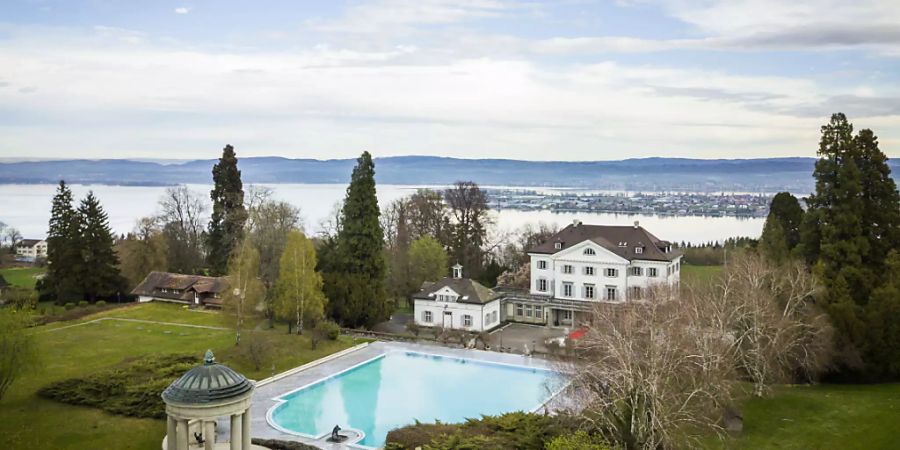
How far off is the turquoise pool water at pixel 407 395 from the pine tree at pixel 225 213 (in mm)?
18126

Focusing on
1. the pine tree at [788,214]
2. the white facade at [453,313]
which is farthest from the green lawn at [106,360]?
the pine tree at [788,214]

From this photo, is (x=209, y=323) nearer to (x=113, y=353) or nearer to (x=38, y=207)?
(x=113, y=353)

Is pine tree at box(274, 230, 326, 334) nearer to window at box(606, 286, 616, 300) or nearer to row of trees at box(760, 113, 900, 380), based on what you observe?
window at box(606, 286, 616, 300)

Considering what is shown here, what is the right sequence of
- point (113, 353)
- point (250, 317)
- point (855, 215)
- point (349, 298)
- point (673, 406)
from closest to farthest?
point (673, 406) → point (855, 215) → point (113, 353) → point (250, 317) → point (349, 298)

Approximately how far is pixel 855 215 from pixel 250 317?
81.0 feet

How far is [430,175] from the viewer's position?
135m

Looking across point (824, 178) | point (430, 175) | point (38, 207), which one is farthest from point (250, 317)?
point (430, 175)

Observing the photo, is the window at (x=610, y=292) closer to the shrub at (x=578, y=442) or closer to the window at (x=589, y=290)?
the window at (x=589, y=290)

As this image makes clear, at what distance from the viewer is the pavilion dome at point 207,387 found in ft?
46.3

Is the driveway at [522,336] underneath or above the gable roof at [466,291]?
underneath

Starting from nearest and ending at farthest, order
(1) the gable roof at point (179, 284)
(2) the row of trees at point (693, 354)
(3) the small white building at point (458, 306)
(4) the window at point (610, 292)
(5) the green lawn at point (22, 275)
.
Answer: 1. (2) the row of trees at point (693, 354)
2. (3) the small white building at point (458, 306)
3. (4) the window at point (610, 292)
4. (1) the gable roof at point (179, 284)
5. (5) the green lawn at point (22, 275)

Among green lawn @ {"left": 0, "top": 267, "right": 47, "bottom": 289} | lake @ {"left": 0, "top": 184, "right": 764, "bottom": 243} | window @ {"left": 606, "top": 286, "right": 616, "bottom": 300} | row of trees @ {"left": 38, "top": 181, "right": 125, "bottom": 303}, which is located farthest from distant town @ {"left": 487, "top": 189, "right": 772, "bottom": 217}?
row of trees @ {"left": 38, "top": 181, "right": 125, "bottom": 303}

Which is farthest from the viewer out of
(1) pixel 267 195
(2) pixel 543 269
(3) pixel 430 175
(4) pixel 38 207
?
(3) pixel 430 175

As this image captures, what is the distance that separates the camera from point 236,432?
49.0 ft
